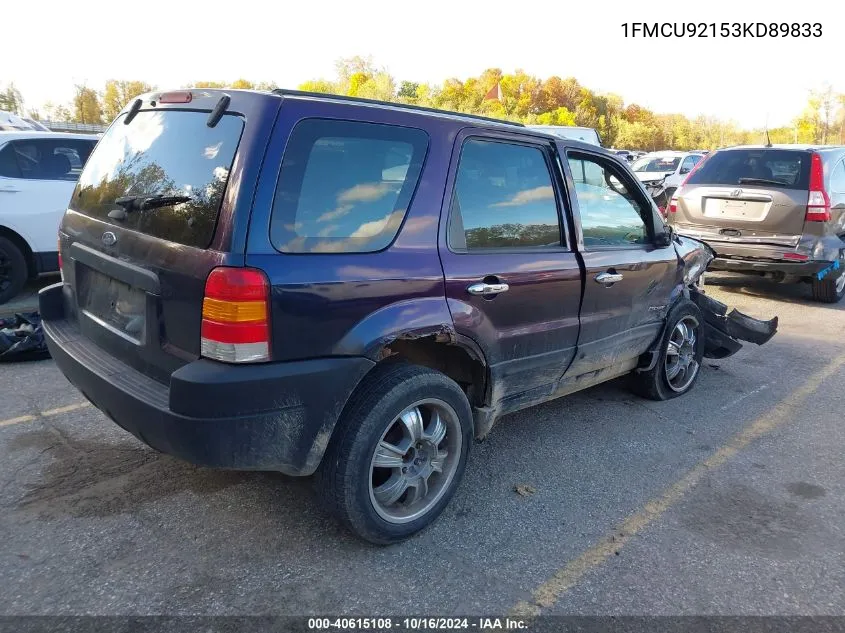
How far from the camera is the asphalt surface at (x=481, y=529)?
8.16ft

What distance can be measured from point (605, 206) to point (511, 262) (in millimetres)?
1069

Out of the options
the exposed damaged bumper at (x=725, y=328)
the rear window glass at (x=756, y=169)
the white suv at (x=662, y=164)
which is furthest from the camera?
the white suv at (x=662, y=164)

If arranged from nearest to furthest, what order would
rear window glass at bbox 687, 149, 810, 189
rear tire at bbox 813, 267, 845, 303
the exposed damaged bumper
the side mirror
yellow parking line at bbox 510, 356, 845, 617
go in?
1. yellow parking line at bbox 510, 356, 845, 617
2. the side mirror
3. the exposed damaged bumper
4. rear window glass at bbox 687, 149, 810, 189
5. rear tire at bbox 813, 267, 845, 303

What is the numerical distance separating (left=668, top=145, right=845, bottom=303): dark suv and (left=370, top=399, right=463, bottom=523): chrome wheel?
606 cm

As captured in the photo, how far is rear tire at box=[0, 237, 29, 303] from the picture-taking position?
6.45 metres

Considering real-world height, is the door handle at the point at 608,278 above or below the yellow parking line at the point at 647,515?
Result: above

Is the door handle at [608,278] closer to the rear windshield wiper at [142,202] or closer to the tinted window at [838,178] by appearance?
the rear windshield wiper at [142,202]

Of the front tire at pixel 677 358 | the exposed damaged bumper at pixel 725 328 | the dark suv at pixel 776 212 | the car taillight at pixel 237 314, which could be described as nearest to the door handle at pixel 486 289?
the car taillight at pixel 237 314

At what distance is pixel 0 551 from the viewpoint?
263 cm

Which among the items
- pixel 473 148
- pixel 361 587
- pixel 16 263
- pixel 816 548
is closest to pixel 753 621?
pixel 816 548

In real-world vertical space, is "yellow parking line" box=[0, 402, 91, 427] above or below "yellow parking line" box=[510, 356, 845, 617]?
above

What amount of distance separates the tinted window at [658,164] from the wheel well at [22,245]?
633 inches

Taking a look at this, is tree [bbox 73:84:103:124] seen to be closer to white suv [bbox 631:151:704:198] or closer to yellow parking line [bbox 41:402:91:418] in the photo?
white suv [bbox 631:151:704:198]

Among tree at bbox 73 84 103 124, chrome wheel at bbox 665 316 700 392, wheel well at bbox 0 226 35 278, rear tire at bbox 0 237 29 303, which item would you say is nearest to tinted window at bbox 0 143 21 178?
wheel well at bbox 0 226 35 278
